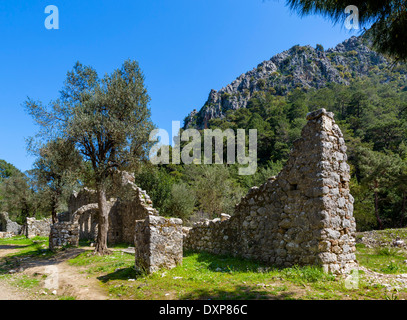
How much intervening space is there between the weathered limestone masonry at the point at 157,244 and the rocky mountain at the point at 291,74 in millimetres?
106127

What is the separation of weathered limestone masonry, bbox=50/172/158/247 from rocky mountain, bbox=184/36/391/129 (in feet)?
304

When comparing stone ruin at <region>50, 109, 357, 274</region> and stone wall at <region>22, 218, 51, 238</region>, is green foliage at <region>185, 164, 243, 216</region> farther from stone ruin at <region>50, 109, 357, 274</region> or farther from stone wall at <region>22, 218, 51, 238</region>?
stone ruin at <region>50, 109, 357, 274</region>

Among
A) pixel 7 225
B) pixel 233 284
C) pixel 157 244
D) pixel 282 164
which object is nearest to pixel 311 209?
pixel 233 284

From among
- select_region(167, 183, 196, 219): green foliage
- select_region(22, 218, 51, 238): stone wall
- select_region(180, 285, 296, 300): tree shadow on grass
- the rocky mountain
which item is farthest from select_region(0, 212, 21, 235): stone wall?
the rocky mountain

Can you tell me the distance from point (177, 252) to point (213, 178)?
1018 inches

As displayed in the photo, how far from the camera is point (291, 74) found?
129625 mm

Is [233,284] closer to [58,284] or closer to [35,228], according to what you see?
[58,284]

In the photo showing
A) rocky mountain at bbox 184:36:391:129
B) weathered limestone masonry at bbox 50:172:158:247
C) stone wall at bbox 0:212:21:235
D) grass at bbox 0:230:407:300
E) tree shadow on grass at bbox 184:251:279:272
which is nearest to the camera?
grass at bbox 0:230:407:300

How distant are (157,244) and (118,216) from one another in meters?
14.2

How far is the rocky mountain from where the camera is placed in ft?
396

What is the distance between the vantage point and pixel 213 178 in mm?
34281

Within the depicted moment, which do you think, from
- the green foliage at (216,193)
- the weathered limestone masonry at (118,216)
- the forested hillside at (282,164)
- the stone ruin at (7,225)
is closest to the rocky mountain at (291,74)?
the forested hillside at (282,164)

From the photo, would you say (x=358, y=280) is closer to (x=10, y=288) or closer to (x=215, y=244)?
(x=215, y=244)
